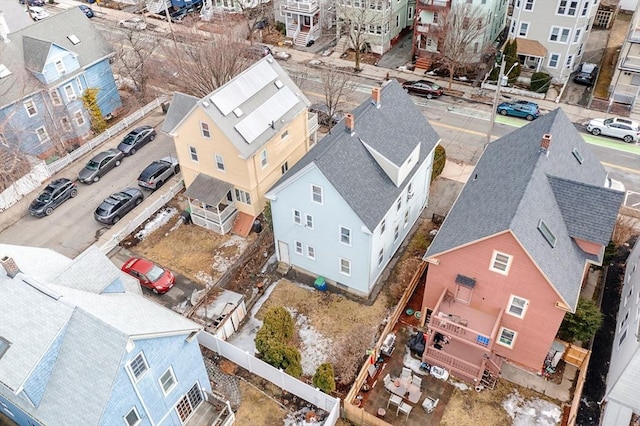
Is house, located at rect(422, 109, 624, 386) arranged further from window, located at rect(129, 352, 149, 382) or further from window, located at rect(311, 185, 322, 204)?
window, located at rect(129, 352, 149, 382)

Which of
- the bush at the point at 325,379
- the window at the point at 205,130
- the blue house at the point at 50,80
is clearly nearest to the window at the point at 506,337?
the bush at the point at 325,379

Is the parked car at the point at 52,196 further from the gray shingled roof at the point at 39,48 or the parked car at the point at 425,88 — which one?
the parked car at the point at 425,88

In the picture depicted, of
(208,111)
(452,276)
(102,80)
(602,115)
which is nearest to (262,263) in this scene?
(208,111)

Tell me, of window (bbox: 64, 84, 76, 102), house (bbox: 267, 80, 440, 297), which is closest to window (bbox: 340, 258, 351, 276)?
house (bbox: 267, 80, 440, 297)

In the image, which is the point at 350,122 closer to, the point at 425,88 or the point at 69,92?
the point at 425,88

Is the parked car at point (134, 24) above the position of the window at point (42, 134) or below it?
above

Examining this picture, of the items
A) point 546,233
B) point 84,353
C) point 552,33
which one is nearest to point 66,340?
point 84,353

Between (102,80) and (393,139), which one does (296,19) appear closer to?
(102,80)
